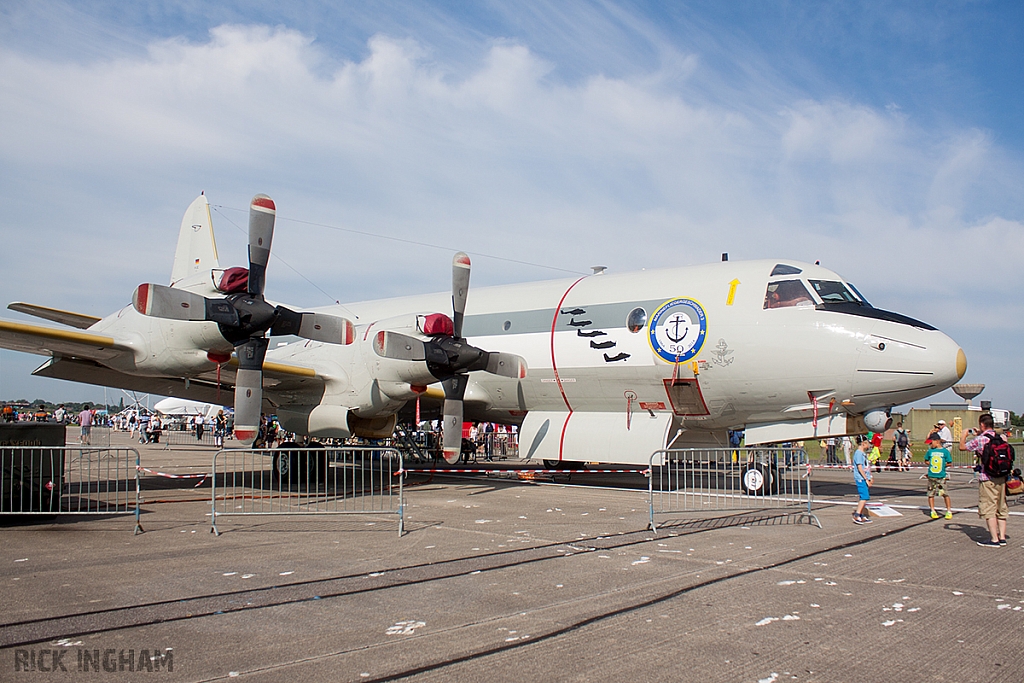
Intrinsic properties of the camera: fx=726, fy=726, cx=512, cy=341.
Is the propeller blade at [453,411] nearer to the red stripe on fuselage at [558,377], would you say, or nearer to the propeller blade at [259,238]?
the red stripe on fuselage at [558,377]

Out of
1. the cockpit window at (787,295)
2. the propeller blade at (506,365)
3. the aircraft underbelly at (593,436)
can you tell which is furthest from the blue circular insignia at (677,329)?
the propeller blade at (506,365)

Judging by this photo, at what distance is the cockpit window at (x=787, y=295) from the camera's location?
12.6m

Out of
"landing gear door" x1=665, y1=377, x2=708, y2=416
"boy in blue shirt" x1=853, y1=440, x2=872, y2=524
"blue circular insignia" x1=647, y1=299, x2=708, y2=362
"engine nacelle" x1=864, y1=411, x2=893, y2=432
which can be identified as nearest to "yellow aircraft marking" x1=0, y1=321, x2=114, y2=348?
"blue circular insignia" x1=647, y1=299, x2=708, y2=362

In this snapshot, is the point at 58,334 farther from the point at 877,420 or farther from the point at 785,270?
the point at 877,420

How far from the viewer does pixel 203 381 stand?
14.6 m

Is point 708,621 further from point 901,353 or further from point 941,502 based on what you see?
point 941,502

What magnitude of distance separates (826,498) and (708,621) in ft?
30.5

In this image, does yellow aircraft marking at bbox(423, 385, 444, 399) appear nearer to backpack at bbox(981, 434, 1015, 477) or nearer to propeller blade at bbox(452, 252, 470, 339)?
propeller blade at bbox(452, 252, 470, 339)

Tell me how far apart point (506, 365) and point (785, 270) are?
5546 mm

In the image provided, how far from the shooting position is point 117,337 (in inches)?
485

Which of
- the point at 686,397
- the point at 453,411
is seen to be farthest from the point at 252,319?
the point at 686,397

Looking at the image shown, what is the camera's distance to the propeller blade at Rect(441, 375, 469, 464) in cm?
1388

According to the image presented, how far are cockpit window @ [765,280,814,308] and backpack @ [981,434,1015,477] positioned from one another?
167 inches

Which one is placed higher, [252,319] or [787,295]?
[787,295]
